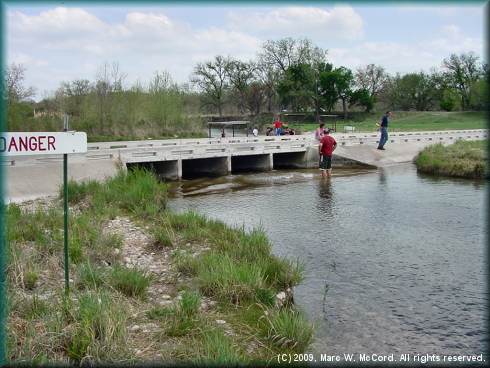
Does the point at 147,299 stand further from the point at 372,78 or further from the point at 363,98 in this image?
the point at 372,78

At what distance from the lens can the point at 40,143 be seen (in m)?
5.07

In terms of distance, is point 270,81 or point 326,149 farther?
point 270,81

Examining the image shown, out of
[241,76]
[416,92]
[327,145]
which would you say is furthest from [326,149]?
[241,76]

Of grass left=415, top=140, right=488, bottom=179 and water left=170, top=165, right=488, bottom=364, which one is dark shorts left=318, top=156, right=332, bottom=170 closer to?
water left=170, top=165, right=488, bottom=364


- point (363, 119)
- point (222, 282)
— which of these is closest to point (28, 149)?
point (222, 282)

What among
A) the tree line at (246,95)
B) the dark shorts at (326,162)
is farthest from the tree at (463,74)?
the dark shorts at (326,162)

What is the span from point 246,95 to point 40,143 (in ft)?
265

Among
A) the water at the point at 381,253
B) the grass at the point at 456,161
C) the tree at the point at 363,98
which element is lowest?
the water at the point at 381,253

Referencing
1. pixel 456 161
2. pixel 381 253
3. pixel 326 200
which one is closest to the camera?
pixel 381 253

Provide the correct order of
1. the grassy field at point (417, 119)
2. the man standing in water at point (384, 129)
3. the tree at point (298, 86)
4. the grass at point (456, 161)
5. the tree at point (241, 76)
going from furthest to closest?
the tree at point (241, 76)
the tree at point (298, 86)
the grassy field at point (417, 119)
the man standing in water at point (384, 129)
the grass at point (456, 161)

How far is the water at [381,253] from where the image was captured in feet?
20.0

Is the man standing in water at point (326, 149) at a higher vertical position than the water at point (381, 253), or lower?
higher

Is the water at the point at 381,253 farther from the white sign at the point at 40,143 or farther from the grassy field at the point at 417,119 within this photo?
the grassy field at the point at 417,119

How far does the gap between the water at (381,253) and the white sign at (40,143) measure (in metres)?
3.73
